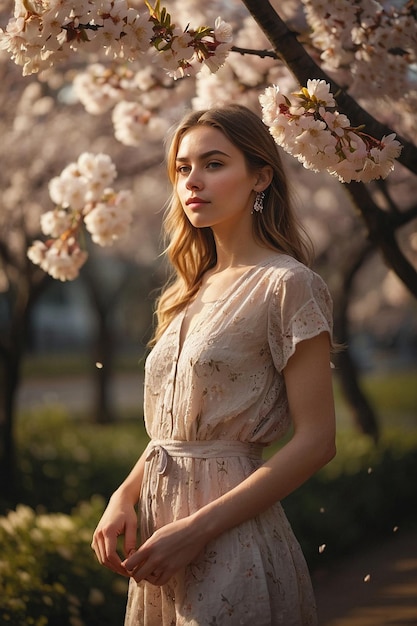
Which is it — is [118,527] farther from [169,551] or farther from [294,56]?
[294,56]

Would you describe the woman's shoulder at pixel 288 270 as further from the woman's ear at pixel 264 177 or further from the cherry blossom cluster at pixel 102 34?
the cherry blossom cluster at pixel 102 34

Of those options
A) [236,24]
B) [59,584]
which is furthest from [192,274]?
[236,24]

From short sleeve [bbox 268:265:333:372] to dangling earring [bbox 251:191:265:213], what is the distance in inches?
11.1

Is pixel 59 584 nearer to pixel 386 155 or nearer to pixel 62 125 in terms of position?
pixel 386 155

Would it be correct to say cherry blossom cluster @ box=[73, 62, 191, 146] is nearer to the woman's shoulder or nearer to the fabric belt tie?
the woman's shoulder

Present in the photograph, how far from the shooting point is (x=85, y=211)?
3.74 m

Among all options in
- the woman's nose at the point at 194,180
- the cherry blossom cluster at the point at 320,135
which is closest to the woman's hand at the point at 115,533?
the woman's nose at the point at 194,180

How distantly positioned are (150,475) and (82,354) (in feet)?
109

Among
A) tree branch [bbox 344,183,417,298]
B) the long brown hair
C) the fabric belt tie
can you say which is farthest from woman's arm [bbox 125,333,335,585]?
tree branch [bbox 344,183,417,298]

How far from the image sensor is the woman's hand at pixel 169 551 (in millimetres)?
2033

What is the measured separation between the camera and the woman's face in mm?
2287

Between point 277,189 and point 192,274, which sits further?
point 192,274

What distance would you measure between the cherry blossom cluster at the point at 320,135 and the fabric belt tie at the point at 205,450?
0.80 m

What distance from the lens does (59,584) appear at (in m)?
3.97
